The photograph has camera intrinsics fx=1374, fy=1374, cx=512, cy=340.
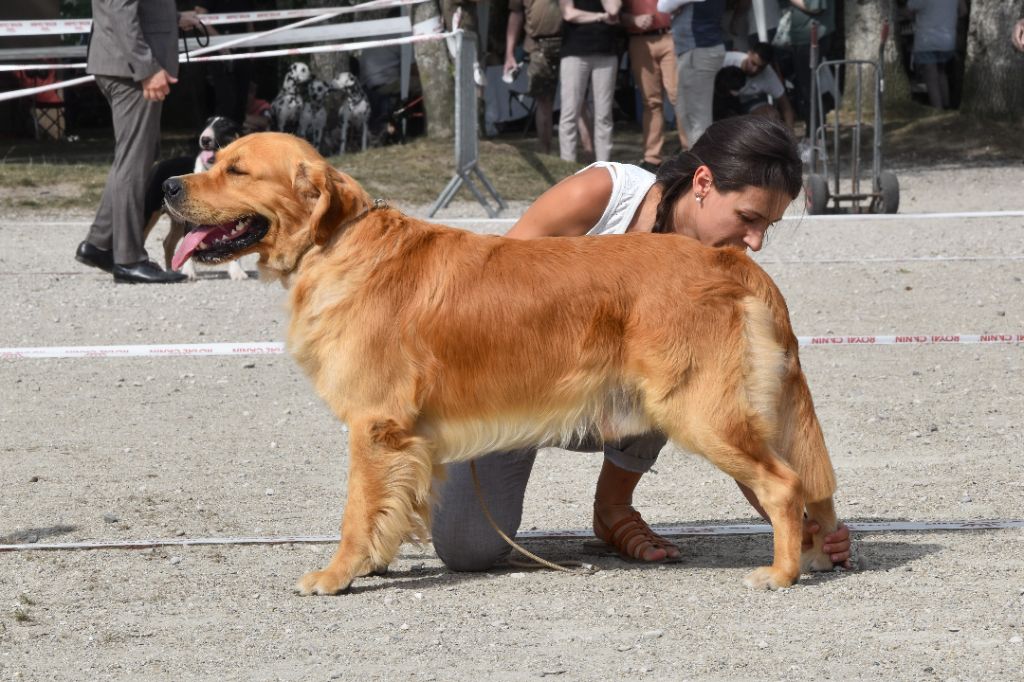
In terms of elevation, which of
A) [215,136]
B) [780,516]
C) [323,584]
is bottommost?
[323,584]

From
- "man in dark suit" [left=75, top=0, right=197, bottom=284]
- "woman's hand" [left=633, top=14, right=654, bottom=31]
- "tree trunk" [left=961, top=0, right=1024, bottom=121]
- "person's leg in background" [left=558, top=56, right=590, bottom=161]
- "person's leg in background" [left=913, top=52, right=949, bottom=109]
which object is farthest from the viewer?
"person's leg in background" [left=913, top=52, right=949, bottom=109]

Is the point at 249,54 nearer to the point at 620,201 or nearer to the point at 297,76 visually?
the point at 297,76

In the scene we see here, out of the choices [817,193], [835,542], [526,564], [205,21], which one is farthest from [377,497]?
[205,21]

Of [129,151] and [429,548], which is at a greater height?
[129,151]

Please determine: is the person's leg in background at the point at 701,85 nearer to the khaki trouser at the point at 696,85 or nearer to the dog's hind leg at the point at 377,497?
the khaki trouser at the point at 696,85

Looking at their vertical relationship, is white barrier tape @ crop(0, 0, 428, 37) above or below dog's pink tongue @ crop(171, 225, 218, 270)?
above

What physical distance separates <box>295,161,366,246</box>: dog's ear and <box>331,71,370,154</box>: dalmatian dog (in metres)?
12.9

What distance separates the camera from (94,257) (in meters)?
9.28

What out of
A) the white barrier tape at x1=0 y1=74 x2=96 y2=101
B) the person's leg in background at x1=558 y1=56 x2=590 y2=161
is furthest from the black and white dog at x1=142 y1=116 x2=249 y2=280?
the person's leg in background at x1=558 y1=56 x2=590 y2=161

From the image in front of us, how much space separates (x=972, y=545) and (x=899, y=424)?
1629 mm

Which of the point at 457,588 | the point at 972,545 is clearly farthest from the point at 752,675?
the point at 972,545

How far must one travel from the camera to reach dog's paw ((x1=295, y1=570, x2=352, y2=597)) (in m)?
3.83

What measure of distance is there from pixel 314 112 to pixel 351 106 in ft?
1.54

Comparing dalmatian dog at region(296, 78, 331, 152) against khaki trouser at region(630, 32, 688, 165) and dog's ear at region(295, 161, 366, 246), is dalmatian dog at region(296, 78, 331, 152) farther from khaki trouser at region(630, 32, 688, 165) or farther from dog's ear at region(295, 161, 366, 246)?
dog's ear at region(295, 161, 366, 246)
